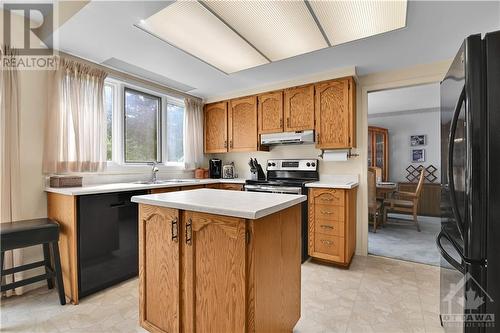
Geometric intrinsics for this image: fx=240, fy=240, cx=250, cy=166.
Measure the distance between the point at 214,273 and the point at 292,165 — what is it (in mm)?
2542

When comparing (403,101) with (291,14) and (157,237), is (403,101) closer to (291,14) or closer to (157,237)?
(291,14)

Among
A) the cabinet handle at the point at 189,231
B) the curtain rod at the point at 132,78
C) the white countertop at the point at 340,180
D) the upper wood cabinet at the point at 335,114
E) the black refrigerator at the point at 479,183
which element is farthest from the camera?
the white countertop at the point at 340,180

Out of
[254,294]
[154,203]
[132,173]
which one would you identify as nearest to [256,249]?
[254,294]

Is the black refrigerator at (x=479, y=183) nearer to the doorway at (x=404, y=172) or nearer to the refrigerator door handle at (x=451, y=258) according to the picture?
the refrigerator door handle at (x=451, y=258)

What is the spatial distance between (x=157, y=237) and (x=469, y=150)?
1.68 metres

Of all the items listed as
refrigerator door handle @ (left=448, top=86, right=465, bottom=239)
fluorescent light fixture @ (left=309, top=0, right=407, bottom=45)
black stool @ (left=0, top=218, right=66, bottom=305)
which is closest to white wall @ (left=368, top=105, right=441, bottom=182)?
fluorescent light fixture @ (left=309, top=0, right=407, bottom=45)

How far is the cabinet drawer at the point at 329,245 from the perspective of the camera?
2.68m

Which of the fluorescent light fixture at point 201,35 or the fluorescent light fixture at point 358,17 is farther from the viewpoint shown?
the fluorescent light fixture at point 201,35

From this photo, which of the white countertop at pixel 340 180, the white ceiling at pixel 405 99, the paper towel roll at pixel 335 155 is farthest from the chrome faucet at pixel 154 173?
the white ceiling at pixel 405 99

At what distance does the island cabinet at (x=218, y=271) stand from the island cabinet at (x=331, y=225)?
4.08 ft

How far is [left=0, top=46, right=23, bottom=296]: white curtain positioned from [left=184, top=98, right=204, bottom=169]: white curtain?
6.69ft

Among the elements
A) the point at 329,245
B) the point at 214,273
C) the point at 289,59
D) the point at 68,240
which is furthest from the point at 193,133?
the point at 214,273

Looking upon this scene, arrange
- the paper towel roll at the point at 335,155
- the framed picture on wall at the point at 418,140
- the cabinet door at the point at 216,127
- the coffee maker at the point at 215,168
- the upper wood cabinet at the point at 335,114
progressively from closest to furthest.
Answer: the upper wood cabinet at the point at 335,114
the paper towel roll at the point at 335,155
the cabinet door at the point at 216,127
the coffee maker at the point at 215,168
the framed picture on wall at the point at 418,140

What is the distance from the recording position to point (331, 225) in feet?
9.02
